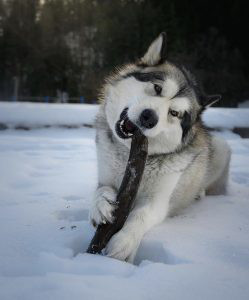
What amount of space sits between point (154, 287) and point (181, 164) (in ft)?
4.25

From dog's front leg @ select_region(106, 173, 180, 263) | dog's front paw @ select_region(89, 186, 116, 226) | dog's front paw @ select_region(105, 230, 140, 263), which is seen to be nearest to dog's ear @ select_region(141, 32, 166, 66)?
dog's front leg @ select_region(106, 173, 180, 263)


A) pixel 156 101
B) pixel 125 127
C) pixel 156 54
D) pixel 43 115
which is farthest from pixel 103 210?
pixel 43 115

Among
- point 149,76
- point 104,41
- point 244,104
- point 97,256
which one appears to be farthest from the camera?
point 244,104

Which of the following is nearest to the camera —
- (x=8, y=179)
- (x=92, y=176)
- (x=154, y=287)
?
(x=154, y=287)

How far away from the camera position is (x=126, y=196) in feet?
7.82

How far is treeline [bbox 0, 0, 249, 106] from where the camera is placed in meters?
24.7

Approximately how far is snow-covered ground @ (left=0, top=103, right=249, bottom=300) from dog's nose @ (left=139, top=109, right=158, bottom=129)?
770 mm

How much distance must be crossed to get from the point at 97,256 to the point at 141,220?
1.50 feet

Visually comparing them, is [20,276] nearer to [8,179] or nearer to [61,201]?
[61,201]

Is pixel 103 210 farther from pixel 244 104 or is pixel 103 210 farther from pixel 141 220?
pixel 244 104

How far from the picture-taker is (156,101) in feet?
8.71

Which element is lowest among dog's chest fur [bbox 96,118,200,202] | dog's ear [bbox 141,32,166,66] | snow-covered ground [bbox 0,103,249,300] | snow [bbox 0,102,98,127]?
snow [bbox 0,102,98,127]

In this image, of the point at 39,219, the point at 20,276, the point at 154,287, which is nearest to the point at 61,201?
the point at 39,219

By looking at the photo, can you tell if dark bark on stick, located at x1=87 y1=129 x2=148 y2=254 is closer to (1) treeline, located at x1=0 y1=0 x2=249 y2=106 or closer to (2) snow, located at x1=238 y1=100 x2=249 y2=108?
(1) treeline, located at x1=0 y1=0 x2=249 y2=106
